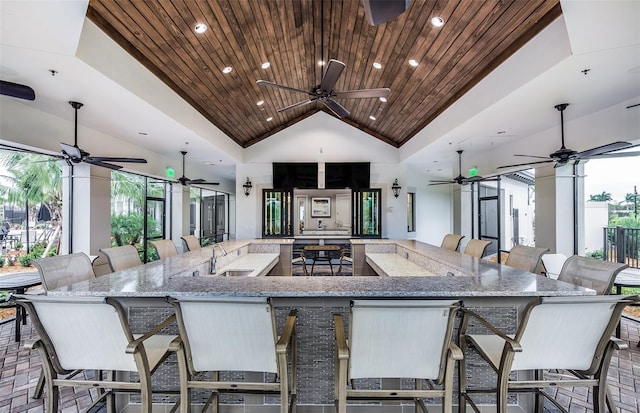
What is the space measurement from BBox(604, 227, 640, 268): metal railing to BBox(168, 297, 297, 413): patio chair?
549cm

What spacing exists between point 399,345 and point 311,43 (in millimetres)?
4485

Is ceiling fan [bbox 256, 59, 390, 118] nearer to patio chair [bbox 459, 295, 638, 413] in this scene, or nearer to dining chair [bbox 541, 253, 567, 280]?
patio chair [bbox 459, 295, 638, 413]

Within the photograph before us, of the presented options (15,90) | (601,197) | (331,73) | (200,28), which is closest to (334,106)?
(331,73)

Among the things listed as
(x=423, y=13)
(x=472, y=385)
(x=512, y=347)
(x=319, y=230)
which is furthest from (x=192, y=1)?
(x=319, y=230)

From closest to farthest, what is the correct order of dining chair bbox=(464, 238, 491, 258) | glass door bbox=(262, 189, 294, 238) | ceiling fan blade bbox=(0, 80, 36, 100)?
ceiling fan blade bbox=(0, 80, 36, 100) → dining chair bbox=(464, 238, 491, 258) → glass door bbox=(262, 189, 294, 238)

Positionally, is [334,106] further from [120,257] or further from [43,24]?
[120,257]

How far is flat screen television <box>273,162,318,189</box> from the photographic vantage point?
8289mm

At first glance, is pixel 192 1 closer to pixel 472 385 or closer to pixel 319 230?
pixel 472 385

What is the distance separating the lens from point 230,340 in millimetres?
1443

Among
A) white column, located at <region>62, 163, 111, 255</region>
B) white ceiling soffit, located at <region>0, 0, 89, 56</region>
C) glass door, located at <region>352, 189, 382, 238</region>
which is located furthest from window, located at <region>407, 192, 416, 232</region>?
white ceiling soffit, located at <region>0, 0, 89, 56</region>

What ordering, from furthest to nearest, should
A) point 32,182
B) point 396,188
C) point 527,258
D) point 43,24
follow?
point 396,188
point 32,182
point 527,258
point 43,24

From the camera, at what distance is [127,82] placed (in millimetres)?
3205

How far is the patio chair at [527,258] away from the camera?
2764 millimetres

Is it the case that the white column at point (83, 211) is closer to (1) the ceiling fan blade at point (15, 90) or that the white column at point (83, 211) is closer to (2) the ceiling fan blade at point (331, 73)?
(1) the ceiling fan blade at point (15, 90)
